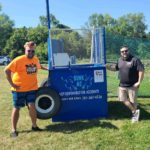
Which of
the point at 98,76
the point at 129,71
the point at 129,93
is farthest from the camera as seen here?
the point at 98,76

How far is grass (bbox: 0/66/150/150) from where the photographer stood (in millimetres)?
7559

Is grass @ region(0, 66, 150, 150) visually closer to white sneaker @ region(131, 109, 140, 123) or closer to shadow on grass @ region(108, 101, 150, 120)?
shadow on grass @ region(108, 101, 150, 120)

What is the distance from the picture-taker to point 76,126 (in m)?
9.00

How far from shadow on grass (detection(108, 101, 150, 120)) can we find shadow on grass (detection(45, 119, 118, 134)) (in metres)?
0.61

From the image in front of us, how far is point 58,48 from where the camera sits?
1005 cm

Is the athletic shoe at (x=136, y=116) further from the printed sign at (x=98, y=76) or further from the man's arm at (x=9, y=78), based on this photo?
the man's arm at (x=9, y=78)

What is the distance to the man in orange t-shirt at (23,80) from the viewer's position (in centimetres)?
837

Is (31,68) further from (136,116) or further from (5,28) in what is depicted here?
(5,28)

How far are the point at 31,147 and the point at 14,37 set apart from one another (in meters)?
70.5

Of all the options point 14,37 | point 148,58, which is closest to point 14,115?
point 148,58

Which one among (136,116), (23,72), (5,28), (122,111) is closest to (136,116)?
(136,116)

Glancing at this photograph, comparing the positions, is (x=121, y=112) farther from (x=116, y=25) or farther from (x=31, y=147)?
(x=116, y=25)

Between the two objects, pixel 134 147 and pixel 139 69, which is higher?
pixel 139 69

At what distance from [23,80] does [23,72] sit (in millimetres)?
160
